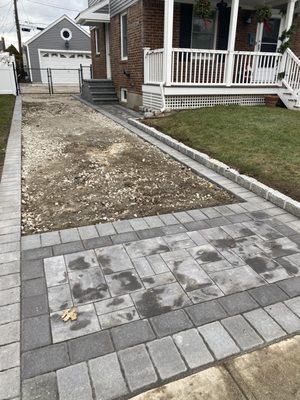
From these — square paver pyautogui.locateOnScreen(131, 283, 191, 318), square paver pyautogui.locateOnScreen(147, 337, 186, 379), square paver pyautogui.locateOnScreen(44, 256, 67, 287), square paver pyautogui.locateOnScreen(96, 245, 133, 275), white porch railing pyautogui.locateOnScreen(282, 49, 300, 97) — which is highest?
white porch railing pyautogui.locateOnScreen(282, 49, 300, 97)

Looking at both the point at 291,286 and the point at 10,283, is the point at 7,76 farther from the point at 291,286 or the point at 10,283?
the point at 291,286

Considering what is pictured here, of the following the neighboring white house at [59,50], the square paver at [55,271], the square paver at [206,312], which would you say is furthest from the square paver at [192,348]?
the neighboring white house at [59,50]

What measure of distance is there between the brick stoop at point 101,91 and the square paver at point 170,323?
39.1ft

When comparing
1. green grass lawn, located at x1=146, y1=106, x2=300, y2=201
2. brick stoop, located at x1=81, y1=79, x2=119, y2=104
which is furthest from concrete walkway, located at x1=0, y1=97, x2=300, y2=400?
brick stoop, located at x1=81, y1=79, x2=119, y2=104

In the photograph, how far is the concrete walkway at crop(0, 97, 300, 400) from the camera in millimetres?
1873

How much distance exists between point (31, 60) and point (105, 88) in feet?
58.0

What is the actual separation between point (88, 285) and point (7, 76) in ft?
48.7

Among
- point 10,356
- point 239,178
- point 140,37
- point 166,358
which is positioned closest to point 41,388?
point 10,356

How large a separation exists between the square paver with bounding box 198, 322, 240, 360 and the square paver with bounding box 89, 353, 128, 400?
22.9 inches

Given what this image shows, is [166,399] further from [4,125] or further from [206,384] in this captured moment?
[4,125]

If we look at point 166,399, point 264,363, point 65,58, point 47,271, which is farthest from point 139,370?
point 65,58

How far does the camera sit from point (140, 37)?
10117 mm

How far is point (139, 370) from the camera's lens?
1871 millimetres

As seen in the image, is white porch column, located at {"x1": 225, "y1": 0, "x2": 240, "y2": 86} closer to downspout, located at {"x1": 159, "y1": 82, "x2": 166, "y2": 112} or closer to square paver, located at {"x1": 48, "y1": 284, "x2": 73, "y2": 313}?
downspout, located at {"x1": 159, "y1": 82, "x2": 166, "y2": 112}
